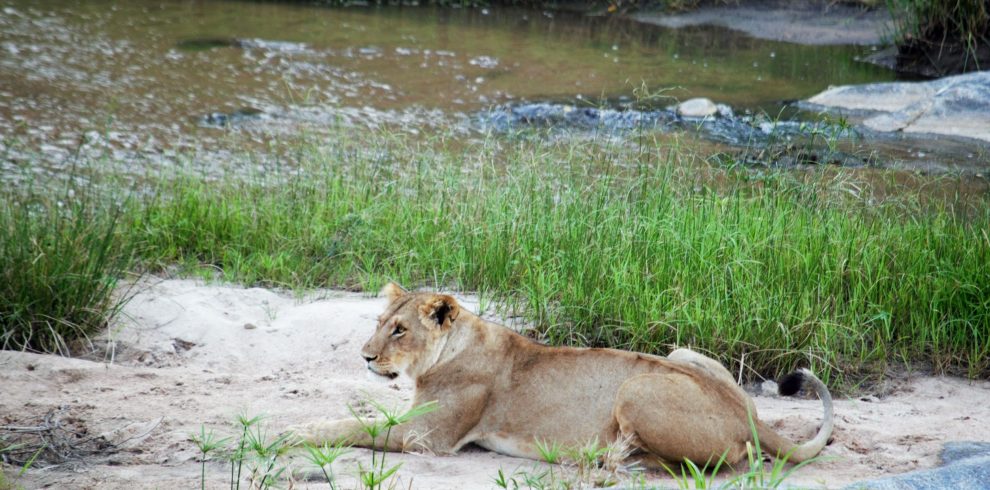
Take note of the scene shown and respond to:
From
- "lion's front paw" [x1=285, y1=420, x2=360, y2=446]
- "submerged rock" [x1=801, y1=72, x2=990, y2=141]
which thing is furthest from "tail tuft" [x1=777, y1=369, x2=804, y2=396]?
"submerged rock" [x1=801, y1=72, x2=990, y2=141]

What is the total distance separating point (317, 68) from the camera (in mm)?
14008

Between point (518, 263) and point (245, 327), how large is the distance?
1633 millimetres

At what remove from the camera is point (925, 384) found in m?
5.51

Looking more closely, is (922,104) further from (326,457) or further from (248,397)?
(326,457)

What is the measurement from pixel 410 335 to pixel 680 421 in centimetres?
121

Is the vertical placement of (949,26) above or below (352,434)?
above

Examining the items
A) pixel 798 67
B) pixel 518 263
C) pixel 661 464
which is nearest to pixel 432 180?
pixel 518 263

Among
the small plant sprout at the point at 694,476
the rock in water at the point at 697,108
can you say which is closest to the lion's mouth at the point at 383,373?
the small plant sprout at the point at 694,476

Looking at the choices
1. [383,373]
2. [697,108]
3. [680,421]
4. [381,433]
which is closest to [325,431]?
[381,433]

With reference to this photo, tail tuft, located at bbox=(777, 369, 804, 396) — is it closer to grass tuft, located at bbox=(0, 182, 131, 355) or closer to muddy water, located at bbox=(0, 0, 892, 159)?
grass tuft, located at bbox=(0, 182, 131, 355)

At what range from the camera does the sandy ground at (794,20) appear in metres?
18.1

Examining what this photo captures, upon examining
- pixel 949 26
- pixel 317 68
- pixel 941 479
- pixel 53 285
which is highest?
pixel 949 26

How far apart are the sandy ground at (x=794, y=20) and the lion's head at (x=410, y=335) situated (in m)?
14.5

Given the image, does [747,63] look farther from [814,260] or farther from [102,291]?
[102,291]
